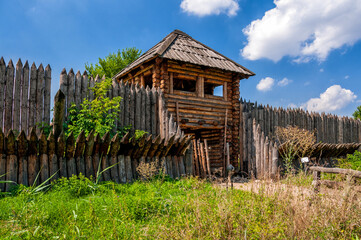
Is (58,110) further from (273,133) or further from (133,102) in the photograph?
(273,133)

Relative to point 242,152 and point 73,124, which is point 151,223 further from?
point 242,152

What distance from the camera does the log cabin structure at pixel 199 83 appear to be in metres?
12.6

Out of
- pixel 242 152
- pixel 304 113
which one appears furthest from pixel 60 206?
pixel 304 113

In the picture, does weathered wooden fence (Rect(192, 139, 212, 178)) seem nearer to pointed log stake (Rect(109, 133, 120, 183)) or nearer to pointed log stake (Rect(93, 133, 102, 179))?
pointed log stake (Rect(109, 133, 120, 183))

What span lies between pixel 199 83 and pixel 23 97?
23.6ft

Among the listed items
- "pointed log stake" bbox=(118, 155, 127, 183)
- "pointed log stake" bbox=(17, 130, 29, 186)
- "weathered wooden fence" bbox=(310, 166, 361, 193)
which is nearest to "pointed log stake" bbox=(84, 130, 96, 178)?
"pointed log stake" bbox=(118, 155, 127, 183)

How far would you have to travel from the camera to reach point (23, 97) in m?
8.89

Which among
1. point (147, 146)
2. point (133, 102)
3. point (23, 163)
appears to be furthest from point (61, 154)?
point (133, 102)

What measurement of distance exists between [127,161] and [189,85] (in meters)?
11.3

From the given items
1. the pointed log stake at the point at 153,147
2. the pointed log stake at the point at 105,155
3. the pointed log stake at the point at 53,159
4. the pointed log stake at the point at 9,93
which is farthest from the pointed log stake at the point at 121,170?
the pointed log stake at the point at 9,93

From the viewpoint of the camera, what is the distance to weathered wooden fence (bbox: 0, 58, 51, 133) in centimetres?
873

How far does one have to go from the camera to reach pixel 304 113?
16.9m

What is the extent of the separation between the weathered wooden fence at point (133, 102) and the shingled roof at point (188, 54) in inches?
82.3

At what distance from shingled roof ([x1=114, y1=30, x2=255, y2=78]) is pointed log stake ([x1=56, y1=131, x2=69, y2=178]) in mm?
6511
